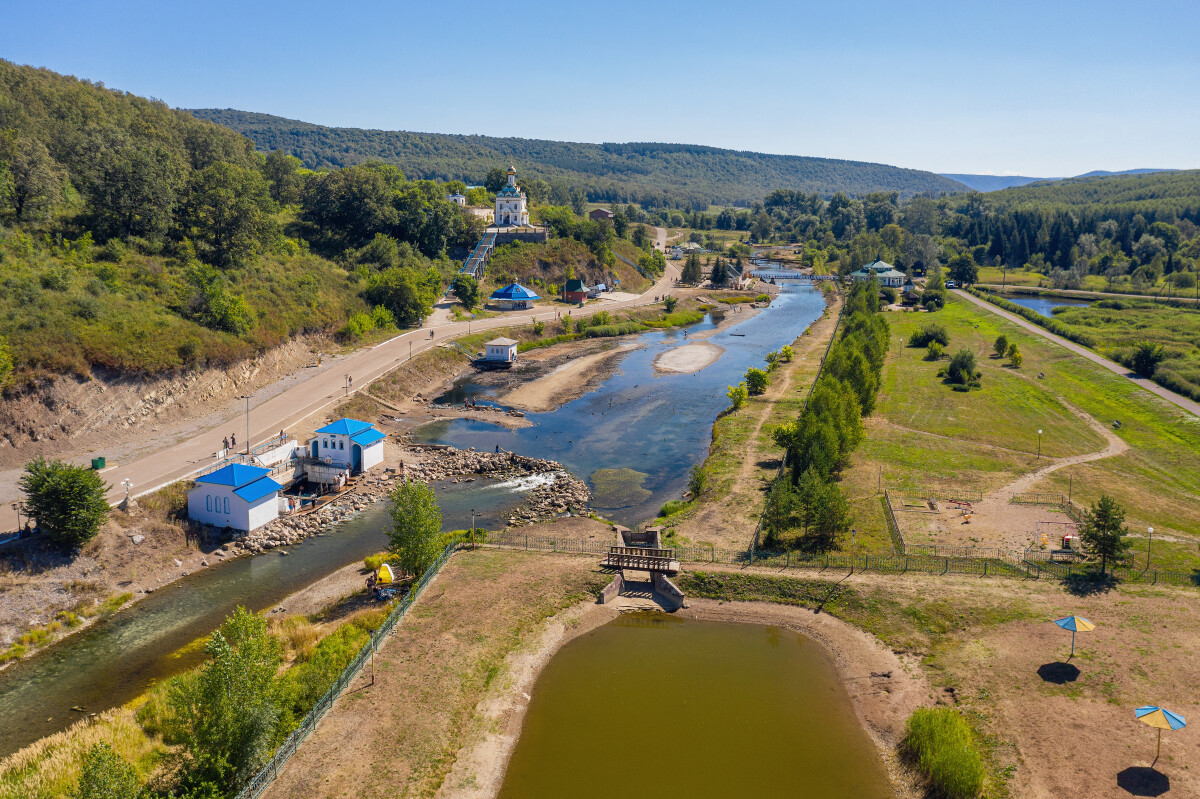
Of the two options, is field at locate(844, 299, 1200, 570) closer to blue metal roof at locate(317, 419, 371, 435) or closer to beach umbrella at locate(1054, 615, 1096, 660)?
beach umbrella at locate(1054, 615, 1096, 660)

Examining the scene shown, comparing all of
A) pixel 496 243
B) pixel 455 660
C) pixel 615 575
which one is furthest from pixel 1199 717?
pixel 496 243

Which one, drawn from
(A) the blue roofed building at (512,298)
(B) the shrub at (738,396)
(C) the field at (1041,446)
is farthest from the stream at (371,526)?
(A) the blue roofed building at (512,298)

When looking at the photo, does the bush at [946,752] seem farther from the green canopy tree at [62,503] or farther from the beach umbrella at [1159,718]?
the green canopy tree at [62,503]

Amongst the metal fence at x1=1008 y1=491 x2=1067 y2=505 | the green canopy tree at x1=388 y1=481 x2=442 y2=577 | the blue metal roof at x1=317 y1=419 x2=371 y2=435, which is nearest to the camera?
the green canopy tree at x1=388 y1=481 x2=442 y2=577

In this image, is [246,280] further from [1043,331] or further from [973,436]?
[1043,331]

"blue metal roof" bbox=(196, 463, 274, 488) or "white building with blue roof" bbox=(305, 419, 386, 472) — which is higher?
"blue metal roof" bbox=(196, 463, 274, 488)

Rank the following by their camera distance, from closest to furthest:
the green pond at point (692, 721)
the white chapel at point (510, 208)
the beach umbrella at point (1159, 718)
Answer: the beach umbrella at point (1159, 718) → the green pond at point (692, 721) → the white chapel at point (510, 208)

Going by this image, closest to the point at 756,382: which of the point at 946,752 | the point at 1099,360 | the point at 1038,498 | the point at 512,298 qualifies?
the point at 1038,498

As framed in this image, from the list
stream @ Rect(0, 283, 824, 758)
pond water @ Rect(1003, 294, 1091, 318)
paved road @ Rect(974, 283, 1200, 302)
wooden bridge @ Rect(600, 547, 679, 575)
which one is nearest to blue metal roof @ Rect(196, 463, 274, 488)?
stream @ Rect(0, 283, 824, 758)
